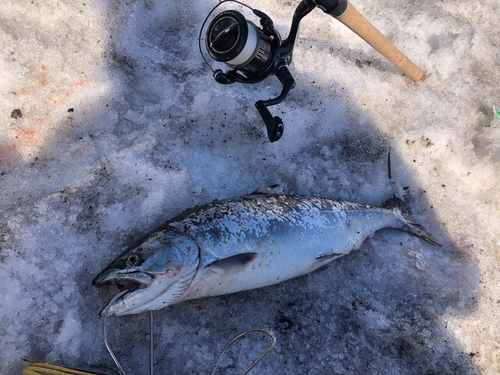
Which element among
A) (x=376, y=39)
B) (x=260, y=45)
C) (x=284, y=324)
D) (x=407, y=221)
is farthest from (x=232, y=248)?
(x=376, y=39)

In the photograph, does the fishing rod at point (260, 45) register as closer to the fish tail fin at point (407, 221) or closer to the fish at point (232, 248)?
the fish at point (232, 248)

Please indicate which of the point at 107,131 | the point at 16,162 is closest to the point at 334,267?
the point at 107,131

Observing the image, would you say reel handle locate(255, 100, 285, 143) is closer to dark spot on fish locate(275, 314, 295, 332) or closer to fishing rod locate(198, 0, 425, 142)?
fishing rod locate(198, 0, 425, 142)

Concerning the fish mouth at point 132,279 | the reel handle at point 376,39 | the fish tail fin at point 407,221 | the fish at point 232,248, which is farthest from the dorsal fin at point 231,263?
the reel handle at point 376,39

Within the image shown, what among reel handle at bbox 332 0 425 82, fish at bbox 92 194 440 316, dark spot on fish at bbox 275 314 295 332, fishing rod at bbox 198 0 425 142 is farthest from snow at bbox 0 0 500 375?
fishing rod at bbox 198 0 425 142

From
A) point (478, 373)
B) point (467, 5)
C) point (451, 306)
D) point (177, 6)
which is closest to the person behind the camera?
point (478, 373)

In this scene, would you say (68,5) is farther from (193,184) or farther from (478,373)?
(478,373)

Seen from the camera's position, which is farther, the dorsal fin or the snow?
the snow

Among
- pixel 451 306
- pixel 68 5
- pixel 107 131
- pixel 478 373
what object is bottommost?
pixel 478 373
